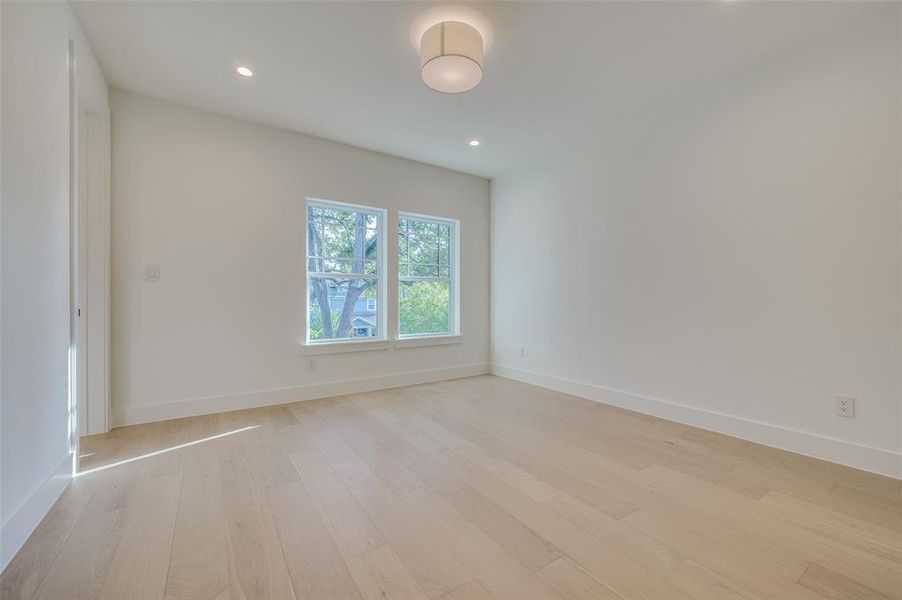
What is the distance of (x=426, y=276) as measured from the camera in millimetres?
4480

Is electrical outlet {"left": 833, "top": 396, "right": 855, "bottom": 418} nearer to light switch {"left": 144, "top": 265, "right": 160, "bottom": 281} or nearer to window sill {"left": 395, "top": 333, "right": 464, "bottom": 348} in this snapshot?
window sill {"left": 395, "top": 333, "right": 464, "bottom": 348}

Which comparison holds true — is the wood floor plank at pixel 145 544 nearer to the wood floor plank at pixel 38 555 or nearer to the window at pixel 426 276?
the wood floor plank at pixel 38 555

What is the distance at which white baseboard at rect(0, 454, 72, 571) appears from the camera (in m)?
1.38

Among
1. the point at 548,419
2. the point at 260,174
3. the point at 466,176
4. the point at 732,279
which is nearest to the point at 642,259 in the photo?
the point at 732,279

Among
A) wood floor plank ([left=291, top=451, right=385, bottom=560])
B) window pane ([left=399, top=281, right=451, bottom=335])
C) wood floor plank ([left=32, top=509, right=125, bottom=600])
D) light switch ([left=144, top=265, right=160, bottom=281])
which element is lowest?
wood floor plank ([left=291, top=451, right=385, bottom=560])

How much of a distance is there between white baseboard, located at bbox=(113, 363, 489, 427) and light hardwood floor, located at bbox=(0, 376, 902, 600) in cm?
21

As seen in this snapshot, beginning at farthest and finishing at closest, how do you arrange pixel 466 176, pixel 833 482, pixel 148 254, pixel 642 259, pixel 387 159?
1. pixel 466 176
2. pixel 387 159
3. pixel 642 259
4. pixel 148 254
5. pixel 833 482

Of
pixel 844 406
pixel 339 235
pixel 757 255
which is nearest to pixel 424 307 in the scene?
pixel 339 235

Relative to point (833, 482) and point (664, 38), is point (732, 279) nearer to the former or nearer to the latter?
point (833, 482)

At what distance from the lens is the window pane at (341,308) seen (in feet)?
12.2

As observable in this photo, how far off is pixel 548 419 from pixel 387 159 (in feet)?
10.0

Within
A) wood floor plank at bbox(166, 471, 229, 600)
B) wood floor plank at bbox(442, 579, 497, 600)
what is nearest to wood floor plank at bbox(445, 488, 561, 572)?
wood floor plank at bbox(442, 579, 497, 600)

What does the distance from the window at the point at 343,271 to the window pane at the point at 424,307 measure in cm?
30

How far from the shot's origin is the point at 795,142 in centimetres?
240
